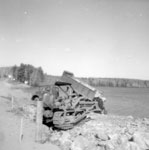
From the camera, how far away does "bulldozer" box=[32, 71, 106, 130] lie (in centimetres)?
1259

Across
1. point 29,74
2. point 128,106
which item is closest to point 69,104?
point 128,106

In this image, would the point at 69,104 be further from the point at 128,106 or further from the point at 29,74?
the point at 29,74

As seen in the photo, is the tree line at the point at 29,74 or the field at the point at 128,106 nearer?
the field at the point at 128,106

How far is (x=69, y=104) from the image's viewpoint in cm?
1356

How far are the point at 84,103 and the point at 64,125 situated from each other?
8.70 ft

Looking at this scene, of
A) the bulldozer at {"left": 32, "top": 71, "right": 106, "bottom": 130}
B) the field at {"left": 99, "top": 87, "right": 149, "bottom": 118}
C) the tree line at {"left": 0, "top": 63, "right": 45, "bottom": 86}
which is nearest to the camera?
the bulldozer at {"left": 32, "top": 71, "right": 106, "bottom": 130}

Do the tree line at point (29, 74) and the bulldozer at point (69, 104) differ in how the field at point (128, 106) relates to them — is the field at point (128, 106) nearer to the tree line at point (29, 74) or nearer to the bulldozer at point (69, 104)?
the bulldozer at point (69, 104)

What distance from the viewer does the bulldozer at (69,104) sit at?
1259cm

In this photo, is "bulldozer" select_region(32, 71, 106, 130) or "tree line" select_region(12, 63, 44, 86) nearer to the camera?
"bulldozer" select_region(32, 71, 106, 130)

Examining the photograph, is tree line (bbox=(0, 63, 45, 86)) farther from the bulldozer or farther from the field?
the bulldozer

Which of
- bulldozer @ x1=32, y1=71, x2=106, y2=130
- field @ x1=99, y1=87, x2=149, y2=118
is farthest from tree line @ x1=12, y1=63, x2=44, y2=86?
bulldozer @ x1=32, y1=71, x2=106, y2=130

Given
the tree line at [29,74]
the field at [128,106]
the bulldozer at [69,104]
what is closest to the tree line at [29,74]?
the tree line at [29,74]

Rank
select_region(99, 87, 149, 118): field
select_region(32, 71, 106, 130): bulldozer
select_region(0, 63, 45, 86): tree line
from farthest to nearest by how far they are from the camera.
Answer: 1. select_region(0, 63, 45, 86): tree line
2. select_region(99, 87, 149, 118): field
3. select_region(32, 71, 106, 130): bulldozer

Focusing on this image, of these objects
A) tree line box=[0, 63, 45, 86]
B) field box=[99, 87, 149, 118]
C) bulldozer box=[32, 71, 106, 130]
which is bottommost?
field box=[99, 87, 149, 118]
